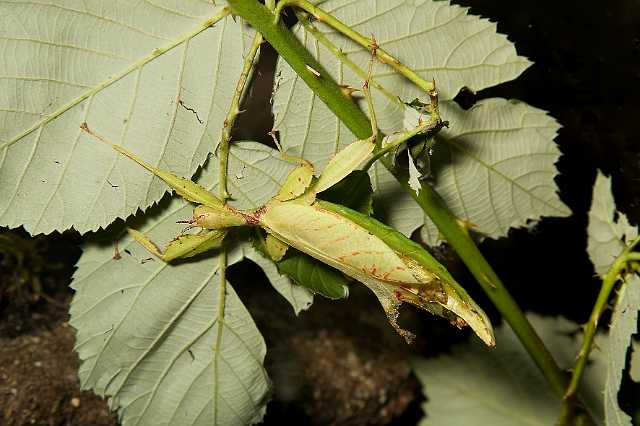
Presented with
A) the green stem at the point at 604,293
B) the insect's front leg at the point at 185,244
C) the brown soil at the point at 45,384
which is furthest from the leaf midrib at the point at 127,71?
the green stem at the point at 604,293

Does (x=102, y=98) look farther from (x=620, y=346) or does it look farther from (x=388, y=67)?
(x=620, y=346)

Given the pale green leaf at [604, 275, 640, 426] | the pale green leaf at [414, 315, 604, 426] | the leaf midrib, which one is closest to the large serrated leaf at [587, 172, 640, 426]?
the pale green leaf at [604, 275, 640, 426]

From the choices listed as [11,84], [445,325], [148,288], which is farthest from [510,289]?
[11,84]

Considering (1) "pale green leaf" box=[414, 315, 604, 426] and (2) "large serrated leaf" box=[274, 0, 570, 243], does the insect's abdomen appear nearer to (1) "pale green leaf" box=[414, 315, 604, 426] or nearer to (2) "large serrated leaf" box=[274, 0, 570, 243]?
(2) "large serrated leaf" box=[274, 0, 570, 243]

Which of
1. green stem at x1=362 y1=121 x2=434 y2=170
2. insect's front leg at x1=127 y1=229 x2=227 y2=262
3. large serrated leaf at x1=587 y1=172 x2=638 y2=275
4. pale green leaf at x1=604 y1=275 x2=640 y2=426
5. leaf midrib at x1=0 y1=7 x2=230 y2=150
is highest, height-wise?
leaf midrib at x1=0 y1=7 x2=230 y2=150

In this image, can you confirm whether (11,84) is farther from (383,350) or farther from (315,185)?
(383,350)

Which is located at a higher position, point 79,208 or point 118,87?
point 118,87
